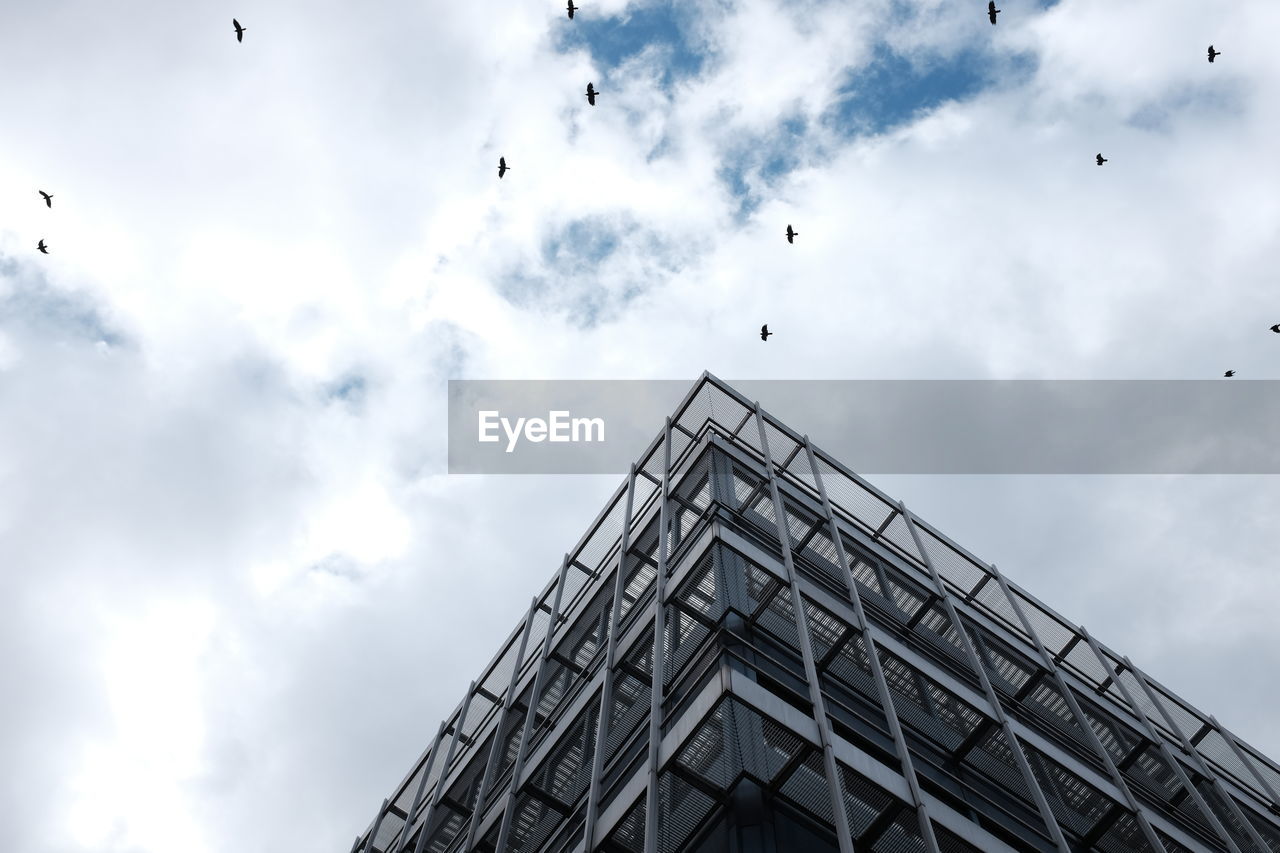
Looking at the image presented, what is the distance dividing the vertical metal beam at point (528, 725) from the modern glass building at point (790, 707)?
115 millimetres

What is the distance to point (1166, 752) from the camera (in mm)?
21594

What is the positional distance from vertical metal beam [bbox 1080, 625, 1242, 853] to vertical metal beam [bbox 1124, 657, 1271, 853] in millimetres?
365

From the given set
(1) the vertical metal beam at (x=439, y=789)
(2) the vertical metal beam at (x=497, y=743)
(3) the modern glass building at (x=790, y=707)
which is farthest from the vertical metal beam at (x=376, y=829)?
(2) the vertical metal beam at (x=497, y=743)

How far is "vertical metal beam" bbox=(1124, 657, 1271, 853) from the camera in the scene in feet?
65.4

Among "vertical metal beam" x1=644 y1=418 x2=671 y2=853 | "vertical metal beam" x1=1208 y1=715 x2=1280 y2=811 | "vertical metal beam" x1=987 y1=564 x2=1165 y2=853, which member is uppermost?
"vertical metal beam" x1=1208 y1=715 x2=1280 y2=811

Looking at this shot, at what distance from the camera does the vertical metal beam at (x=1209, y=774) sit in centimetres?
1992

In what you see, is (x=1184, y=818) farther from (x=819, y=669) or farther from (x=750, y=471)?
(x=750, y=471)

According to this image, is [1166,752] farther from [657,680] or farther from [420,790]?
[420,790]

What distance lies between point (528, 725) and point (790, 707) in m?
6.96

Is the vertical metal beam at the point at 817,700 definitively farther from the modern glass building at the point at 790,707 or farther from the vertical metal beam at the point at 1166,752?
the vertical metal beam at the point at 1166,752

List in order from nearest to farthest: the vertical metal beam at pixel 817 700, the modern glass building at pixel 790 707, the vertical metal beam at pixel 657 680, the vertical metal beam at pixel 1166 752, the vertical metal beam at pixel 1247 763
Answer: the vertical metal beam at pixel 817 700
the vertical metal beam at pixel 657 680
the modern glass building at pixel 790 707
the vertical metal beam at pixel 1166 752
the vertical metal beam at pixel 1247 763

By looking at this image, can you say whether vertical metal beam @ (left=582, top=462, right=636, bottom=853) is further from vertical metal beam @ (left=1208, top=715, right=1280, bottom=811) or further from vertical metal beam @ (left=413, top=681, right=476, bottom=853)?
vertical metal beam @ (left=1208, top=715, right=1280, bottom=811)

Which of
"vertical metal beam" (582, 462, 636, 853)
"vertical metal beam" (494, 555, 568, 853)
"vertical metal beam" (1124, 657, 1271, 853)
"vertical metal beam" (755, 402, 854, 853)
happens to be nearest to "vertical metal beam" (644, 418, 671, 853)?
"vertical metal beam" (582, 462, 636, 853)

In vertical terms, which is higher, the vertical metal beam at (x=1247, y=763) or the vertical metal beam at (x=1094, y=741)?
the vertical metal beam at (x=1247, y=763)
